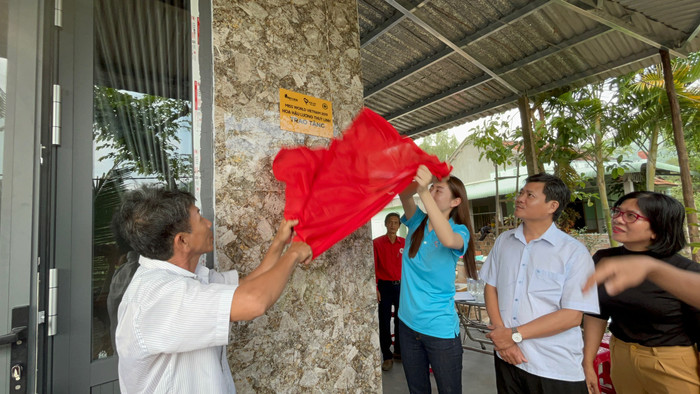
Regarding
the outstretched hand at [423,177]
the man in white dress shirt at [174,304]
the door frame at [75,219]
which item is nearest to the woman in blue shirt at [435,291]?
the outstretched hand at [423,177]

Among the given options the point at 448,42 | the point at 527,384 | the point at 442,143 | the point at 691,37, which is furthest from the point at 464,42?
the point at 442,143

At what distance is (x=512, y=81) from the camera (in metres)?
4.54

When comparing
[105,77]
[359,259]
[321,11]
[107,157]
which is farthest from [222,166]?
[321,11]

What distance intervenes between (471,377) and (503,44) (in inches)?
152

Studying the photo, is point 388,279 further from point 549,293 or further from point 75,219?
point 75,219

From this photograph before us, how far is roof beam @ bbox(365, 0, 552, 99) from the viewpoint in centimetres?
325

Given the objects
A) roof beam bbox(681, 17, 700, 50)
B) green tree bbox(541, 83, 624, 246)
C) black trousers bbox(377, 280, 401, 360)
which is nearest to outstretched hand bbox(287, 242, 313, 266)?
black trousers bbox(377, 280, 401, 360)

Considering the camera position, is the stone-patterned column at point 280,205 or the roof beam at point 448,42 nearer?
the stone-patterned column at point 280,205

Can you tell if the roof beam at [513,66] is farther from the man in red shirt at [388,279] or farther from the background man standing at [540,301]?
the background man standing at [540,301]

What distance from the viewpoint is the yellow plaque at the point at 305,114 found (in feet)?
6.75

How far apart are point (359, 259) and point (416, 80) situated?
3075 mm

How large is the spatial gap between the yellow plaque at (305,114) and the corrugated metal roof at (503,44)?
5.22 feet

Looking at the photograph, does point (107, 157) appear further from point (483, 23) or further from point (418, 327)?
point (483, 23)

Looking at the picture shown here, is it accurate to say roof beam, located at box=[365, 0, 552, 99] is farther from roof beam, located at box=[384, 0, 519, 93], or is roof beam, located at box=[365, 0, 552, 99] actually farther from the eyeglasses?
the eyeglasses
